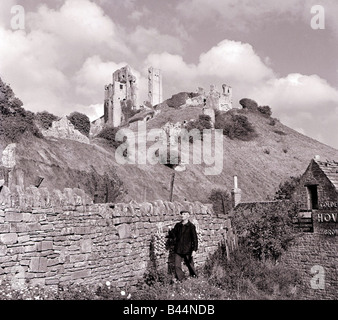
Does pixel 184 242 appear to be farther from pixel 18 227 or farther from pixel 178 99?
pixel 178 99

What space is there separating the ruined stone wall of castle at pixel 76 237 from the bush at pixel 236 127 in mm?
65401

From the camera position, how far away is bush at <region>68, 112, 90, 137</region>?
65.7 metres

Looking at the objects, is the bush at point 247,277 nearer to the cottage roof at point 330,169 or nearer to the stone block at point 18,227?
the cottage roof at point 330,169

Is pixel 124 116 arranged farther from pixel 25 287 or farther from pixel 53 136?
pixel 25 287

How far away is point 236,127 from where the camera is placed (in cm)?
7681

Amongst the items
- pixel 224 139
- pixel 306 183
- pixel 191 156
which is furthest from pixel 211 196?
pixel 224 139

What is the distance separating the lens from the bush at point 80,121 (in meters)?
65.7

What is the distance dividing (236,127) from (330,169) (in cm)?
6261

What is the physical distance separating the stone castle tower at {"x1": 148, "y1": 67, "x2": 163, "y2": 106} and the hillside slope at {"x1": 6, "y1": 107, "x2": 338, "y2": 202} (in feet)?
81.7

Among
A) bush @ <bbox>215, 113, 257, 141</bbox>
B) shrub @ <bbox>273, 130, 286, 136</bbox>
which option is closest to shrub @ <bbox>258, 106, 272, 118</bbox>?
shrub @ <bbox>273, 130, 286, 136</bbox>

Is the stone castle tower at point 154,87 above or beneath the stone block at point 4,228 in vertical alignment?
above

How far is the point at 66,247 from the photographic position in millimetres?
8344

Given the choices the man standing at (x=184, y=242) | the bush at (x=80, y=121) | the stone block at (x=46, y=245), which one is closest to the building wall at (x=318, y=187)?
the man standing at (x=184, y=242)
